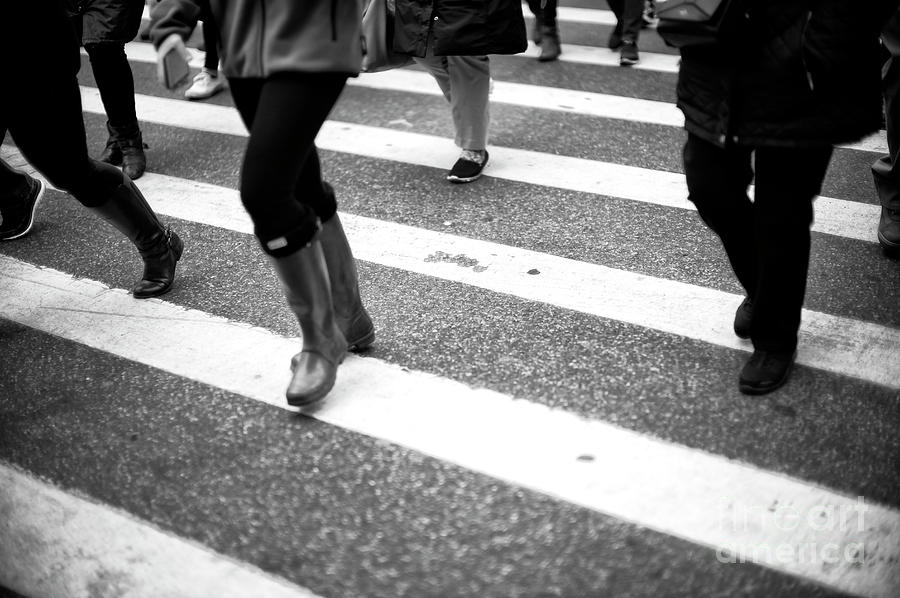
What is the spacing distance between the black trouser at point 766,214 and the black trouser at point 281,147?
1172 mm

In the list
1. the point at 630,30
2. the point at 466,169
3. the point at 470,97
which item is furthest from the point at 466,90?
the point at 630,30

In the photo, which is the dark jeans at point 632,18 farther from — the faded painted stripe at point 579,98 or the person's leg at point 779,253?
the person's leg at point 779,253

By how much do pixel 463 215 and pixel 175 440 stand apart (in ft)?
6.62

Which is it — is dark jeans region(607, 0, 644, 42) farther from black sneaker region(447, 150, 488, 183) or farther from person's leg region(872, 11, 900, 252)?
person's leg region(872, 11, 900, 252)

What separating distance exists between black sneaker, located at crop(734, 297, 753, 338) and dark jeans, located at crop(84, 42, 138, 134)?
3720mm

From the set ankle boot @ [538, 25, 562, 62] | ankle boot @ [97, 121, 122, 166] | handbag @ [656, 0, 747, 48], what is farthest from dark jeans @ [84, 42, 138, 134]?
handbag @ [656, 0, 747, 48]

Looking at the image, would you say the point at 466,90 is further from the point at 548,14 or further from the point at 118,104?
the point at 548,14

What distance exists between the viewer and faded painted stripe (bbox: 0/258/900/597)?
2.22 m

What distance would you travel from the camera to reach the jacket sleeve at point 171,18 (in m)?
2.66

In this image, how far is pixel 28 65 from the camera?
324cm

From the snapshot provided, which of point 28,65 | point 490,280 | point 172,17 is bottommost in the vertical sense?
point 490,280

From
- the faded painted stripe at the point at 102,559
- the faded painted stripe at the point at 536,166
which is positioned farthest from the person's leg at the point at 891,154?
the faded painted stripe at the point at 102,559

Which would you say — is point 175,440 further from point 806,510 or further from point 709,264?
point 709,264

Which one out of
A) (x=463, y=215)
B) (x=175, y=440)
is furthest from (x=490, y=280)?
(x=175, y=440)
